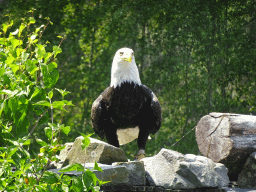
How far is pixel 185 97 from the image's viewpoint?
18.6 feet

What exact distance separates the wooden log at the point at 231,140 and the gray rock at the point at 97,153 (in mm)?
1132

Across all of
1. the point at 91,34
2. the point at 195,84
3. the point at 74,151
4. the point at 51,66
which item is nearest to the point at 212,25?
the point at 195,84

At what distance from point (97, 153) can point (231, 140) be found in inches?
55.0

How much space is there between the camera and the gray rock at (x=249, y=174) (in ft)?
9.81

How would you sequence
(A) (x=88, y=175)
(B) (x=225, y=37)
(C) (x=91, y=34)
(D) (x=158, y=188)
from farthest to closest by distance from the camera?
(B) (x=225, y=37) < (C) (x=91, y=34) < (D) (x=158, y=188) < (A) (x=88, y=175)

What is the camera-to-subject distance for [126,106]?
9.00ft

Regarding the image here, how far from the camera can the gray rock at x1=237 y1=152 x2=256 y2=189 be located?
299 cm

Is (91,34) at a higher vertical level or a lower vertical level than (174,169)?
higher

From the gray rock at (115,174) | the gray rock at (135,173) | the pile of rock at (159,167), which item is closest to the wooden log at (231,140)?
the pile of rock at (159,167)

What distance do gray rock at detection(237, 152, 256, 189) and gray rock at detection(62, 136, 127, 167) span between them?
1318 millimetres

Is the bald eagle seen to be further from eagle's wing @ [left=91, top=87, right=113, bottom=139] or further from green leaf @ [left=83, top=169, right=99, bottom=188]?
green leaf @ [left=83, top=169, right=99, bottom=188]

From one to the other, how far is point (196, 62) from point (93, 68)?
1889mm

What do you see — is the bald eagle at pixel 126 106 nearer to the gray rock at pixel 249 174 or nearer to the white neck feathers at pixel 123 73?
the white neck feathers at pixel 123 73

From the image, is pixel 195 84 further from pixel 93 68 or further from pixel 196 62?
pixel 93 68
